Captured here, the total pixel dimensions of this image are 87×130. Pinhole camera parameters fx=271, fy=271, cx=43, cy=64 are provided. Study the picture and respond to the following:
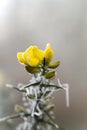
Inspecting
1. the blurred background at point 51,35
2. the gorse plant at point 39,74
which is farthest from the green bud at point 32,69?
the blurred background at point 51,35

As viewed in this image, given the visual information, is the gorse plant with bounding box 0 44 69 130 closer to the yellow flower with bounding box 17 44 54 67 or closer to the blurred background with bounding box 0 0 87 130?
the yellow flower with bounding box 17 44 54 67

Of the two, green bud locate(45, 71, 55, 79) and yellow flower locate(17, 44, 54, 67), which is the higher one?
yellow flower locate(17, 44, 54, 67)

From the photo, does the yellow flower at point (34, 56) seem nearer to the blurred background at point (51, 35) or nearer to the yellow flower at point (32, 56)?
the yellow flower at point (32, 56)

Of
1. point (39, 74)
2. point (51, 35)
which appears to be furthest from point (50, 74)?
point (51, 35)

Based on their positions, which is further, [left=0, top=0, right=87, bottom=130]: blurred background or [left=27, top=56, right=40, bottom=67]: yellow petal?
[left=0, top=0, right=87, bottom=130]: blurred background

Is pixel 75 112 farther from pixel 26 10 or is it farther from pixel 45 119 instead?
pixel 26 10

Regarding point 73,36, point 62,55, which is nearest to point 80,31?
point 73,36

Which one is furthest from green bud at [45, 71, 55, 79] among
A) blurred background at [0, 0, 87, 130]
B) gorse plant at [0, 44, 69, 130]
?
blurred background at [0, 0, 87, 130]
